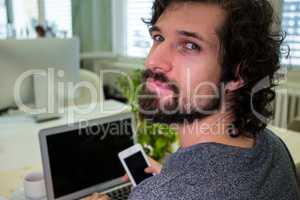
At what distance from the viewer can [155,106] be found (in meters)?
0.96

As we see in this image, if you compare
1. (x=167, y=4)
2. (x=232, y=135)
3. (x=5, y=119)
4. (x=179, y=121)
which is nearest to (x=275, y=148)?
(x=232, y=135)

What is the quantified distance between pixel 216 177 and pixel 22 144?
3.97ft

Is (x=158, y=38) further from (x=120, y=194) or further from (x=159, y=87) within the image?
(x=120, y=194)

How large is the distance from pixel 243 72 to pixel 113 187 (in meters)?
0.62

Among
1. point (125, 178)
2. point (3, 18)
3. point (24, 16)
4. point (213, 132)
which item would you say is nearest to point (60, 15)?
point (24, 16)

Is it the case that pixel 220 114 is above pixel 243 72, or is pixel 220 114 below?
below

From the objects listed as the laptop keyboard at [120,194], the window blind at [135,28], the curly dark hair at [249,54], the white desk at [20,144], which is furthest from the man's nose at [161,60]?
the window blind at [135,28]

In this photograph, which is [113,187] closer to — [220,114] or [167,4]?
[220,114]

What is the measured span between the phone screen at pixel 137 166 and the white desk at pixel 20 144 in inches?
16.5

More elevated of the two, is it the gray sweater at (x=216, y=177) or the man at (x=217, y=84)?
the man at (x=217, y=84)

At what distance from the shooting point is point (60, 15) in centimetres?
404

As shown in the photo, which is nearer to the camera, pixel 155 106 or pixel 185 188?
pixel 185 188

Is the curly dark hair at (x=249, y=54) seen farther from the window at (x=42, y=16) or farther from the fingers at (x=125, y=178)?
the window at (x=42, y=16)

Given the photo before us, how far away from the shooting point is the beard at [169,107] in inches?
35.3
